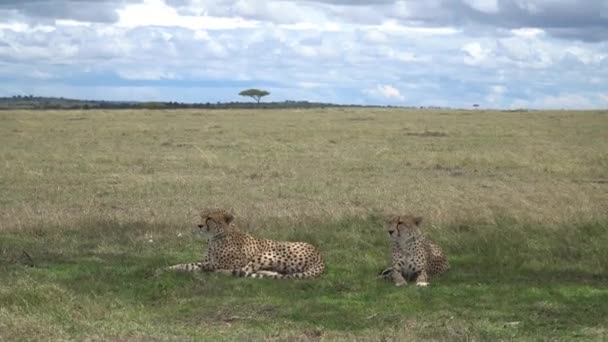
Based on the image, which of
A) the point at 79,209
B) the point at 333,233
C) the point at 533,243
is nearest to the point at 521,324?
the point at 533,243

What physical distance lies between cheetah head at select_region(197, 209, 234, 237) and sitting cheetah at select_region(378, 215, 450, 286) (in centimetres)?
146

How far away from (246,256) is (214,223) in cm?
42

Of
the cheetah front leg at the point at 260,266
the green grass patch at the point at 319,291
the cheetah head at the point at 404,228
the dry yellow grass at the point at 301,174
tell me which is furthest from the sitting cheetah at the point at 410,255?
the dry yellow grass at the point at 301,174

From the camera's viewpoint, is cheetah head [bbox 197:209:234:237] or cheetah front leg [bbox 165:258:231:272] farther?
cheetah head [bbox 197:209:234:237]

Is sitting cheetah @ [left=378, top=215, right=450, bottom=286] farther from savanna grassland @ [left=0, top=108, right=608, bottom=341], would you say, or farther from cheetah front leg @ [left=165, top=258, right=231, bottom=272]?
cheetah front leg @ [left=165, top=258, right=231, bottom=272]

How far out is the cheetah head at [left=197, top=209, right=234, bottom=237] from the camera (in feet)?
26.4

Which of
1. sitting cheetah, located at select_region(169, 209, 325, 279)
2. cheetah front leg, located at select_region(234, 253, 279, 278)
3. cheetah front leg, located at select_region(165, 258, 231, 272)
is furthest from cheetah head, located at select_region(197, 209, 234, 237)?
cheetah front leg, located at select_region(234, 253, 279, 278)

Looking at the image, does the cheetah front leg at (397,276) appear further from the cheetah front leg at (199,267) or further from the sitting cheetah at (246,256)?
the cheetah front leg at (199,267)

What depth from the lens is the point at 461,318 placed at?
20.5 ft

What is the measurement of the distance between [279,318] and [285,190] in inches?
289

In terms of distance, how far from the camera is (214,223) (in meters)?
8.04

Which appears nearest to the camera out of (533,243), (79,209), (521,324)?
(521,324)

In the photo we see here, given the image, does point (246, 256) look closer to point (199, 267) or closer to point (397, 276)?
point (199, 267)

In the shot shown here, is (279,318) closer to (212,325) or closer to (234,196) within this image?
(212,325)
